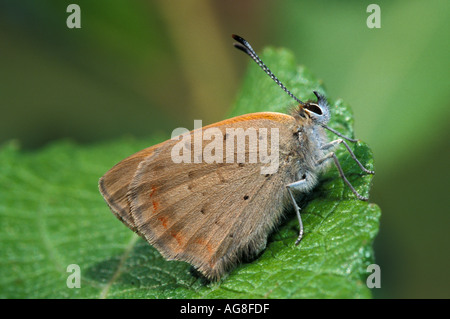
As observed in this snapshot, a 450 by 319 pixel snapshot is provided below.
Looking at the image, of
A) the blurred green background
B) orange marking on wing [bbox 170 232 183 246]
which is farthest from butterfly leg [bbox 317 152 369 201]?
the blurred green background

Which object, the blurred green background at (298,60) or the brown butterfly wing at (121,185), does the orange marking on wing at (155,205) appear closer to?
the brown butterfly wing at (121,185)

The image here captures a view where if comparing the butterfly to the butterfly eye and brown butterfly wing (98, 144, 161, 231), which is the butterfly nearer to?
brown butterfly wing (98, 144, 161, 231)

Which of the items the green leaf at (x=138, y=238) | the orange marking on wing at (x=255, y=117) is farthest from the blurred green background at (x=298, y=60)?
the orange marking on wing at (x=255, y=117)

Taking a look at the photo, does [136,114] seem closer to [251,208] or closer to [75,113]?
[75,113]

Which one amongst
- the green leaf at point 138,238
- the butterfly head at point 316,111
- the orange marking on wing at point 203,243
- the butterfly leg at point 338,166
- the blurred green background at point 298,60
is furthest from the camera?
the blurred green background at point 298,60

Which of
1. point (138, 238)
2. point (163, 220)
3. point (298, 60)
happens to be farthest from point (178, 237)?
point (298, 60)
